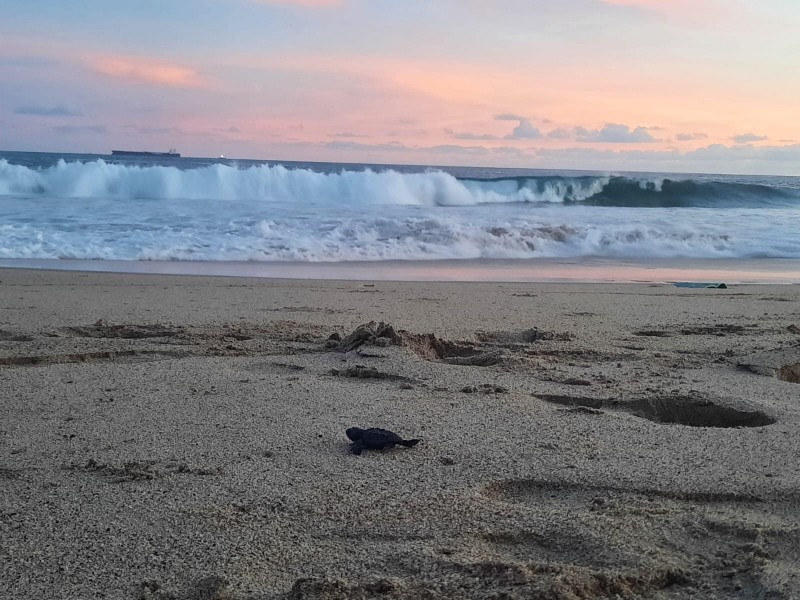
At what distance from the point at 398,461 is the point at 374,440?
0.13 metres

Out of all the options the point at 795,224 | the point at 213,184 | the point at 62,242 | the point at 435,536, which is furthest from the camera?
the point at 213,184

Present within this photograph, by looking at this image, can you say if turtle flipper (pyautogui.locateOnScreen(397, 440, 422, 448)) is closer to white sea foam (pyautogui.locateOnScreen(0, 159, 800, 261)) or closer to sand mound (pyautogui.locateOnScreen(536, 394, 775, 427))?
sand mound (pyautogui.locateOnScreen(536, 394, 775, 427))

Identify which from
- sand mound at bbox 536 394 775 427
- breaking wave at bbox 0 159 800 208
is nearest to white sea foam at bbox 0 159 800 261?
breaking wave at bbox 0 159 800 208

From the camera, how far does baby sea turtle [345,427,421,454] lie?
2.76 meters

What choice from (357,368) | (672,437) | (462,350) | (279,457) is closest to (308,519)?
(279,457)

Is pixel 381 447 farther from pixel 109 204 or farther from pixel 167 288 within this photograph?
pixel 109 204

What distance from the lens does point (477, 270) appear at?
33.6 ft

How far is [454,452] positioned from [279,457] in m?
0.64

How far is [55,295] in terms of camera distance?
6797 mm

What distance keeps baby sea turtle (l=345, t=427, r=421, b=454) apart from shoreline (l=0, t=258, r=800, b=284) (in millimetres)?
6017

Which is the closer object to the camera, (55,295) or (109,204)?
(55,295)

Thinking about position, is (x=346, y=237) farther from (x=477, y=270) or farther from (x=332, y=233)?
(x=477, y=270)

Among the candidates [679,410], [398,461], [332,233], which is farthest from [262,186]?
[398,461]

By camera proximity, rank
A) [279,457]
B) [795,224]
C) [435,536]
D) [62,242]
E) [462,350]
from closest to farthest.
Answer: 1. [435,536]
2. [279,457]
3. [462,350]
4. [62,242]
5. [795,224]
